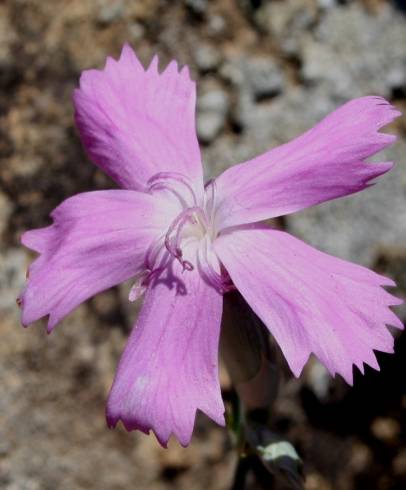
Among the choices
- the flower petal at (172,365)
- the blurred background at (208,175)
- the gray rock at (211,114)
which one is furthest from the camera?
the gray rock at (211,114)

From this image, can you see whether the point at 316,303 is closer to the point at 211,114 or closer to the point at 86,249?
the point at 86,249

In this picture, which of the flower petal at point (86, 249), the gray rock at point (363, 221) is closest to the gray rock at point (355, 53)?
the gray rock at point (363, 221)

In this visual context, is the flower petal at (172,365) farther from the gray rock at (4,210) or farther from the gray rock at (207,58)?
the gray rock at (207,58)

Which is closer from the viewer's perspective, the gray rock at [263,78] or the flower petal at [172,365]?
the flower petal at [172,365]

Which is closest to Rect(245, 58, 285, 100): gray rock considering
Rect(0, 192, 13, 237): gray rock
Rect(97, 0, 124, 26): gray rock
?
Rect(97, 0, 124, 26): gray rock

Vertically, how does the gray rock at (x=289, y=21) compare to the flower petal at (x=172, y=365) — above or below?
below

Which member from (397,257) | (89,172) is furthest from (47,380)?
(397,257)

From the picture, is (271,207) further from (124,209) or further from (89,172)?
(89,172)

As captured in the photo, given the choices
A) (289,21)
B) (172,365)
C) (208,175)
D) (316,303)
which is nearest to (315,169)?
(316,303)
